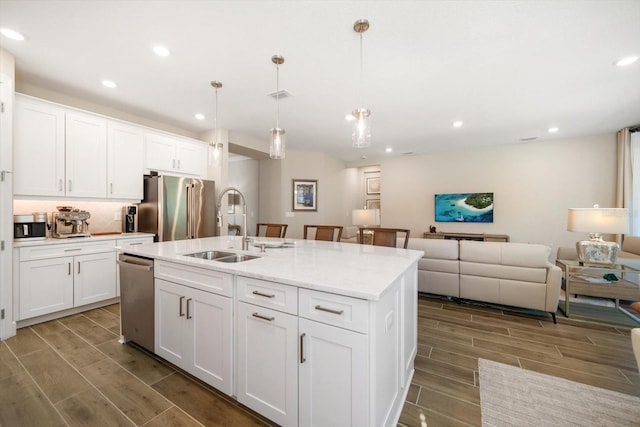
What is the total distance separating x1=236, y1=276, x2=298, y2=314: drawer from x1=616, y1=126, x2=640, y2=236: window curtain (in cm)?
621

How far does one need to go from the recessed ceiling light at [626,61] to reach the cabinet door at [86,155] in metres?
5.64

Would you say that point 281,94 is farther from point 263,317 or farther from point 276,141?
point 263,317

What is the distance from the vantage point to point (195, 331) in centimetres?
177

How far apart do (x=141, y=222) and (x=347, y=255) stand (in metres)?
3.42

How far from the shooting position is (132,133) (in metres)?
3.58

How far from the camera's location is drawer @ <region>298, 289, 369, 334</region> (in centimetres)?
114

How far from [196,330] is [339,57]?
2.54 m

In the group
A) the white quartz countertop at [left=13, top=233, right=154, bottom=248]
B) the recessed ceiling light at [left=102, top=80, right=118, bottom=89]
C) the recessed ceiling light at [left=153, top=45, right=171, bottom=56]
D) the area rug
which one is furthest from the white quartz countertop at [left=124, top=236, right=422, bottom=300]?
the recessed ceiling light at [left=102, top=80, right=118, bottom=89]

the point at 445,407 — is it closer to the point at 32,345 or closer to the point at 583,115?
the point at 32,345

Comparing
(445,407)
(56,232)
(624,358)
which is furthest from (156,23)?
(624,358)

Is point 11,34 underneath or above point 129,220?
above

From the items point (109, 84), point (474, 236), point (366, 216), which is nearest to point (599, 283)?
point (474, 236)

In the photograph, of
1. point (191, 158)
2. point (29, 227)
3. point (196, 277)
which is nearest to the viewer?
point (196, 277)

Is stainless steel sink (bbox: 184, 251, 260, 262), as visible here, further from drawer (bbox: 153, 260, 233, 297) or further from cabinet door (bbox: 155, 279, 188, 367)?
cabinet door (bbox: 155, 279, 188, 367)
